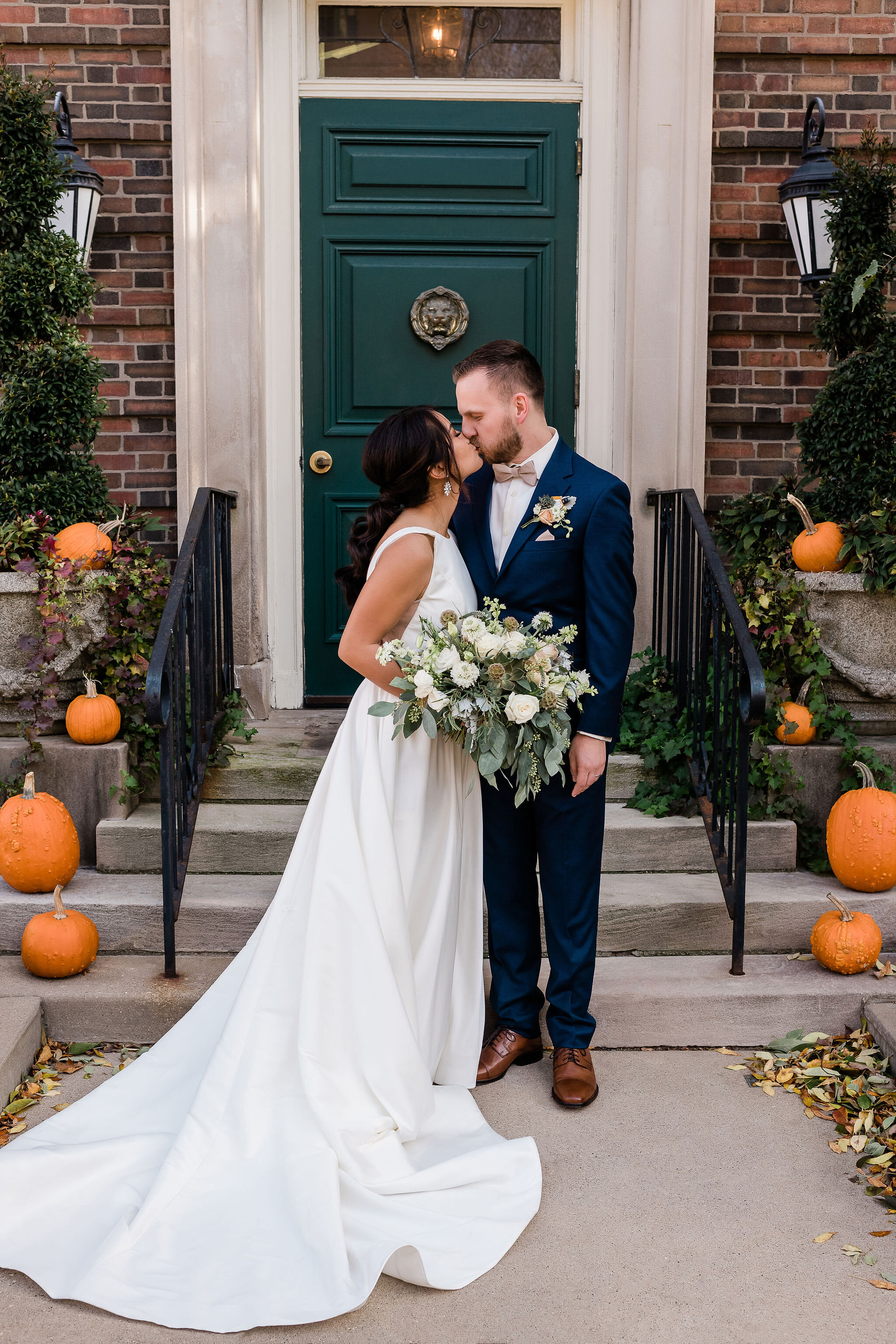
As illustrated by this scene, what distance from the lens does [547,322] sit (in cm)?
493

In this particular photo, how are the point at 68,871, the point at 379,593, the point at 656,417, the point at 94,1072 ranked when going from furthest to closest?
the point at 656,417 < the point at 68,871 < the point at 94,1072 < the point at 379,593

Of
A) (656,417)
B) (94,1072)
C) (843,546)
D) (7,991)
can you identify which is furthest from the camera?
(656,417)

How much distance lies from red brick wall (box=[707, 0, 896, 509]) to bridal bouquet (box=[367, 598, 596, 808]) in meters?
2.62

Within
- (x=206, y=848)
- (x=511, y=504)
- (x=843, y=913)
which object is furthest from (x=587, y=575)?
(x=206, y=848)

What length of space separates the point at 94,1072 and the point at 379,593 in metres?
1.58

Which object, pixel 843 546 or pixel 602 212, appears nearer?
pixel 843 546

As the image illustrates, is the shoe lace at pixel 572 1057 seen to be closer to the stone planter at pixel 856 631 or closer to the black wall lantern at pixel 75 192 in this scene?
the stone planter at pixel 856 631

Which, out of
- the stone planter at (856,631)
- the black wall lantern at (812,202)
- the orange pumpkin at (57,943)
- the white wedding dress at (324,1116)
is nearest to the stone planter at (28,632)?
the orange pumpkin at (57,943)

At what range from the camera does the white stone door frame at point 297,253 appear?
4570mm

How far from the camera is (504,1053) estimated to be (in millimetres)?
3082

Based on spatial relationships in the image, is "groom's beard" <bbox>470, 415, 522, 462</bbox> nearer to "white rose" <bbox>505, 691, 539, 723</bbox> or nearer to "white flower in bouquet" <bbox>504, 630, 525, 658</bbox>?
"white flower in bouquet" <bbox>504, 630, 525, 658</bbox>

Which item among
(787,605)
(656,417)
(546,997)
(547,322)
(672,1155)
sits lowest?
(672,1155)

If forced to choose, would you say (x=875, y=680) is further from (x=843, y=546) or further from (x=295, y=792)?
A: (x=295, y=792)

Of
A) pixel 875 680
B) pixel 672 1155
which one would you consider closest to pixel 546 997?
pixel 672 1155
